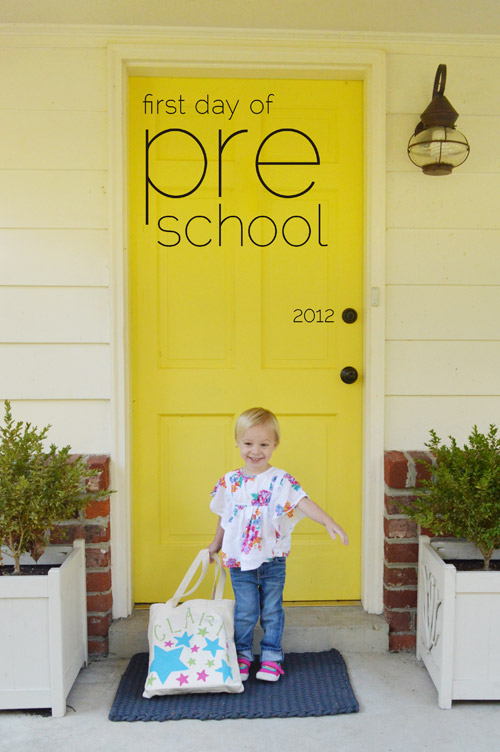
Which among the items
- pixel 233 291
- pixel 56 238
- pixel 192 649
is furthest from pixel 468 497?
pixel 56 238

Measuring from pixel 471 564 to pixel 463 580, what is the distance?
26cm

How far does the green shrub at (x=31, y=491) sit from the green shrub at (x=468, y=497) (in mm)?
1149

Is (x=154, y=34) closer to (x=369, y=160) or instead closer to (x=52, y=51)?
(x=52, y=51)

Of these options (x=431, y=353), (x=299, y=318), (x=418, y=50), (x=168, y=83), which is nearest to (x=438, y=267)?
(x=431, y=353)

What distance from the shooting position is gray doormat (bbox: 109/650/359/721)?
228 centimetres

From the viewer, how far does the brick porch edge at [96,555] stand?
2.64 meters

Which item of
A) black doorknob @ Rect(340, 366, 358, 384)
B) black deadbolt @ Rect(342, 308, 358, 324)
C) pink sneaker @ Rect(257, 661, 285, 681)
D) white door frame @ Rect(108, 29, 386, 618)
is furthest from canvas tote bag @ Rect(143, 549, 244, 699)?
black deadbolt @ Rect(342, 308, 358, 324)

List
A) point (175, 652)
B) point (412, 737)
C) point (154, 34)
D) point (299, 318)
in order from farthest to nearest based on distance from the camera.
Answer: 1. point (299, 318)
2. point (154, 34)
3. point (175, 652)
4. point (412, 737)

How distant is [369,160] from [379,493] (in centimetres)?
126

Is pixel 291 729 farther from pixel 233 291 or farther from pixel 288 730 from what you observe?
pixel 233 291

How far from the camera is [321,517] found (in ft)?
7.80

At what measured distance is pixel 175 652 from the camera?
238 centimetres

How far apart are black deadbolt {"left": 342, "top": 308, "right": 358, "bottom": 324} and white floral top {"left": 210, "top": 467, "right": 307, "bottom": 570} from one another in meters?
0.69

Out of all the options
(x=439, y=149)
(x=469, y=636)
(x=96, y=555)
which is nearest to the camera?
(x=469, y=636)
